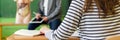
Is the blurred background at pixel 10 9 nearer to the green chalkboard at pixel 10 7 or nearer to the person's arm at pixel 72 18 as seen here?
the green chalkboard at pixel 10 7

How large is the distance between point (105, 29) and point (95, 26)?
50 mm

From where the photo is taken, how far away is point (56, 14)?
2.99m

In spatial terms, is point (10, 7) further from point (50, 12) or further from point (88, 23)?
point (88, 23)

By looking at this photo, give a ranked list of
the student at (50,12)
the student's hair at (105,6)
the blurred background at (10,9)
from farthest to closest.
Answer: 1. the blurred background at (10,9)
2. the student at (50,12)
3. the student's hair at (105,6)

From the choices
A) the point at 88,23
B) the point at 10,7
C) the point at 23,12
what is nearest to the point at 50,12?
the point at 23,12

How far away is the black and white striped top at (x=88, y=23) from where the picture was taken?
1081mm

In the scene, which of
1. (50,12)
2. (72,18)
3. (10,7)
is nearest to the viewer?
(72,18)

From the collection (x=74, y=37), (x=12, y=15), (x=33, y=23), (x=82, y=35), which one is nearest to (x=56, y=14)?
(x=33, y=23)

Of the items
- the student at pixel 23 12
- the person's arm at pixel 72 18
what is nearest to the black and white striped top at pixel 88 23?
the person's arm at pixel 72 18

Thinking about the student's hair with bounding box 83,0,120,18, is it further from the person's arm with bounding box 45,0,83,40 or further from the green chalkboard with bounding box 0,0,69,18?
the green chalkboard with bounding box 0,0,69,18

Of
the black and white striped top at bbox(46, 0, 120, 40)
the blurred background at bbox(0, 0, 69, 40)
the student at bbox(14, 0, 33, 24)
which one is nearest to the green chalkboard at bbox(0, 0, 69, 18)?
the blurred background at bbox(0, 0, 69, 40)

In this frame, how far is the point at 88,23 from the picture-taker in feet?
3.65

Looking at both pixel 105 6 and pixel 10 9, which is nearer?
pixel 105 6

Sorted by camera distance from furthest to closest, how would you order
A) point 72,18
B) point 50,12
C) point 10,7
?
point 10,7 → point 50,12 → point 72,18
